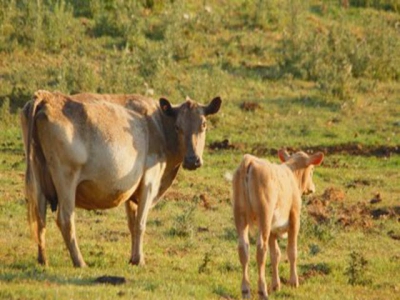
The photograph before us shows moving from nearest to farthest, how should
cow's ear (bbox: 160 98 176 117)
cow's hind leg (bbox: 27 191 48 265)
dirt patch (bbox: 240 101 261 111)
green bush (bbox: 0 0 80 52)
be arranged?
cow's hind leg (bbox: 27 191 48 265) < cow's ear (bbox: 160 98 176 117) < dirt patch (bbox: 240 101 261 111) < green bush (bbox: 0 0 80 52)

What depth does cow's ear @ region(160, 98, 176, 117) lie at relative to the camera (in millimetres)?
13102

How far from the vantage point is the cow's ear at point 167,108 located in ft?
43.0

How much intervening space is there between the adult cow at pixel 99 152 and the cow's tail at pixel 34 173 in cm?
1

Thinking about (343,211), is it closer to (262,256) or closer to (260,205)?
(262,256)

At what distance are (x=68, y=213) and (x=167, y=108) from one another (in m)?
1.90

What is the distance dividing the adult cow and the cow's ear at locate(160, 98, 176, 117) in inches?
0.4

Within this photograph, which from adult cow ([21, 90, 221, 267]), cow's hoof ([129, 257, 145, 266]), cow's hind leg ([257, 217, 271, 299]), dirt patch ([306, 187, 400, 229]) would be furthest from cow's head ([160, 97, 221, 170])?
dirt patch ([306, 187, 400, 229])

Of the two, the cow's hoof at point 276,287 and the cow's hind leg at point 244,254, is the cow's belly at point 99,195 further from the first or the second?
the cow's hoof at point 276,287

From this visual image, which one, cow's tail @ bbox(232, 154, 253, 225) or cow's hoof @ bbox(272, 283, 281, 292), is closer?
cow's tail @ bbox(232, 154, 253, 225)

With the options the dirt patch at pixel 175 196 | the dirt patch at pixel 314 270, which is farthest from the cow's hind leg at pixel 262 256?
the dirt patch at pixel 175 196

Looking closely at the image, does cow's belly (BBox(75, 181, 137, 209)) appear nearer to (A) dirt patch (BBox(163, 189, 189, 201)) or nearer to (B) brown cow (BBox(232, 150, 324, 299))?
(B) brown cow (BBox(232, 150, 324, 299))

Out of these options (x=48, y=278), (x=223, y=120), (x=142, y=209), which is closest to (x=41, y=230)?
(x=48, y=278)

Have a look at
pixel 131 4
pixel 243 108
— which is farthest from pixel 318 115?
pixel 131 4

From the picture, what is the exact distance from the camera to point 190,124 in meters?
13.0
